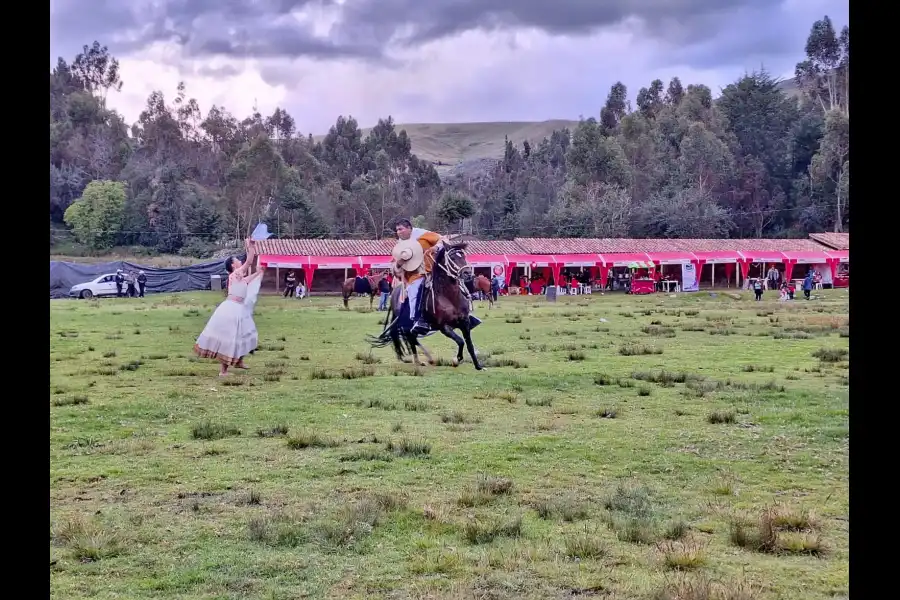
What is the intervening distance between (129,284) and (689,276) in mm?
16549

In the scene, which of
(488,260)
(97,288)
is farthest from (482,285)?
(97,288)

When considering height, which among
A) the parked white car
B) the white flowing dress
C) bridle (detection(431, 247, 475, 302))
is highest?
bridle (detection(431, 247, 475, 302))

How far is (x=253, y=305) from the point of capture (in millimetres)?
12680

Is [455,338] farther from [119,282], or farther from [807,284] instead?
[119,282]

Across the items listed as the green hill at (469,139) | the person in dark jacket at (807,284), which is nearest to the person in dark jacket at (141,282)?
the green hill at (469,139)

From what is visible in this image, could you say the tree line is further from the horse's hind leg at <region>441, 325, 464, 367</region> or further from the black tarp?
the horse's hind leg at <region>441, 325, 464, 367</region>

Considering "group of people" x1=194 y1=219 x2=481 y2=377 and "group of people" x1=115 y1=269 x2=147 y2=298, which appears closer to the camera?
"group of people" x1=194 y1=219 x2=481 y2=377

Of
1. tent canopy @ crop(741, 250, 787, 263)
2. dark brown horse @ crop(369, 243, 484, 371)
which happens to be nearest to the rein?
dark brown horse @ crop(369, 243, 484, 371)

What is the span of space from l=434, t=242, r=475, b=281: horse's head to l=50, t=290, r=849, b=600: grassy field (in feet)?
4.86

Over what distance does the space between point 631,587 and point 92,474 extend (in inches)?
198

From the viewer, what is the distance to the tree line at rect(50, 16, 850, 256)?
20.2 m
